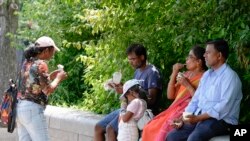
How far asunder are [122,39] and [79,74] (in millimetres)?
4289

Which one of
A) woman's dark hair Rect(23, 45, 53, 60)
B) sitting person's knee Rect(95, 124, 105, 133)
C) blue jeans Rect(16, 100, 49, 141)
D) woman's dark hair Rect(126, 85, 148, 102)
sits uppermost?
woman's dark hair Rect(23, 45, 53, 60)

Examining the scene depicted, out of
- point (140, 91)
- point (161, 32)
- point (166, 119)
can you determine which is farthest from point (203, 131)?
point (161, 32)

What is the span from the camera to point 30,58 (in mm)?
6738

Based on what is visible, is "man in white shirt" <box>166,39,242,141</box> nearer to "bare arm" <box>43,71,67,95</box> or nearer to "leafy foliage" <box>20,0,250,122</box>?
"leafy foliage" <box>20,0,250,122</box>

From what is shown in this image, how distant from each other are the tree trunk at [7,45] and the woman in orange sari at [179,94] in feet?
24.2

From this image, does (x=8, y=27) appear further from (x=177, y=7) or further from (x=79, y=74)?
(x=177, y=7)

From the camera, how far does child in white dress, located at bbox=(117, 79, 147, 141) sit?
6.58m

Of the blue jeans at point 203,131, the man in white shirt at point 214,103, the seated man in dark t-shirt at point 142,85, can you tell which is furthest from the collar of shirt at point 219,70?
the seated man in dark t-shirt at point 142,85

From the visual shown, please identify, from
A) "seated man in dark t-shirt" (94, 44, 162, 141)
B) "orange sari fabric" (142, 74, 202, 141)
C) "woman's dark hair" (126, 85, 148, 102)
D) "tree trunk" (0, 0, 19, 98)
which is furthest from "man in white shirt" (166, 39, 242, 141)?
"tree trunk" (0, 0, 19, 98)

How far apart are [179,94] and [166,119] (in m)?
0.42

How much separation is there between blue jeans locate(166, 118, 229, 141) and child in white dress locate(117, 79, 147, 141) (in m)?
0.70

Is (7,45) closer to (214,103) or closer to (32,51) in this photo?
(32,51)

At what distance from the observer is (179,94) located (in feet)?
21.7

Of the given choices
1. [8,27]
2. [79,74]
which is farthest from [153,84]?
[8,27]
